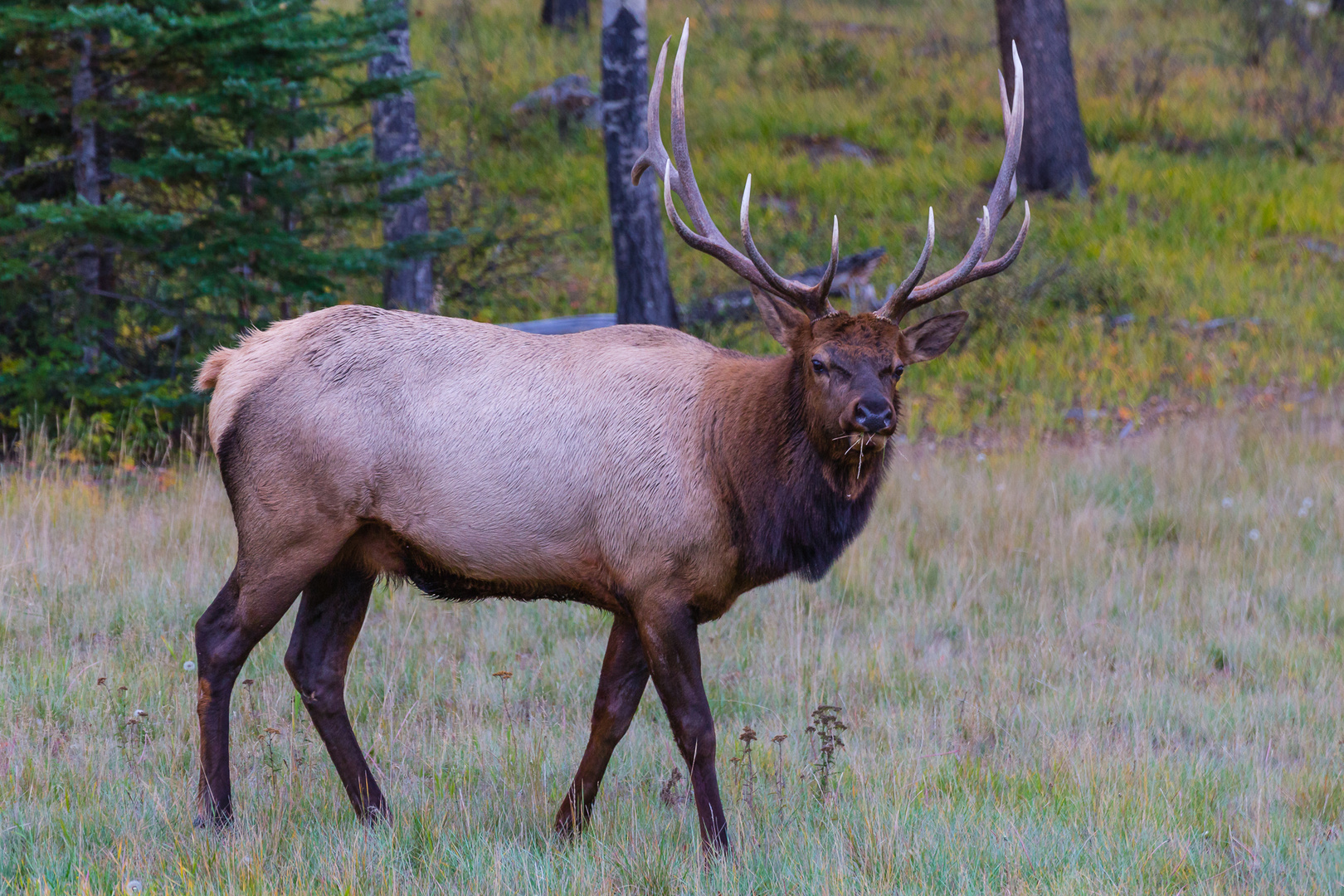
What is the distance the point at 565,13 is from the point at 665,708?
1832cm

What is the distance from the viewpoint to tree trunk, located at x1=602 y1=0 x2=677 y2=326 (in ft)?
27.7

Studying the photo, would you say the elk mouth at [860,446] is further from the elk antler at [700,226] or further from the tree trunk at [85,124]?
the tree trunk at [85,124]

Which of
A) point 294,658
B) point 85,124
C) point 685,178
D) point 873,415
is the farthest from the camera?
point 85,124

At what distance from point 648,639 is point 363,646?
2.07 meters

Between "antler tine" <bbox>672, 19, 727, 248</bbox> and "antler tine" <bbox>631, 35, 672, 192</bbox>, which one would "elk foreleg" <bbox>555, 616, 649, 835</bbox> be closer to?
"antler tine" <bbox>672, 19, 727, 248</bbox>

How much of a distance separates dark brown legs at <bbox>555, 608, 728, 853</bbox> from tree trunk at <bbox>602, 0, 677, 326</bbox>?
4.69 metres

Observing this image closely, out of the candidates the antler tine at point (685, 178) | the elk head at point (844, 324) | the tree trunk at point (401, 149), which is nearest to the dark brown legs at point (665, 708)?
the elk head at point (844, 324)

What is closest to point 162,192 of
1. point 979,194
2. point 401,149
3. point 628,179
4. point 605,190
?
point 401,149

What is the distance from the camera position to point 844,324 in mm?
3984

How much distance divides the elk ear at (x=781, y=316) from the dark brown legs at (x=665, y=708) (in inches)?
39.3

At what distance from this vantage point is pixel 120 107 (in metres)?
7.40

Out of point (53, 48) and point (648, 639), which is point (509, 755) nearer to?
point (648, 639)

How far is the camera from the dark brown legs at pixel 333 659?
420cm

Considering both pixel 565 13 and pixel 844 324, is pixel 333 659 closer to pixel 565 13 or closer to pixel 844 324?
pixel 844 324
